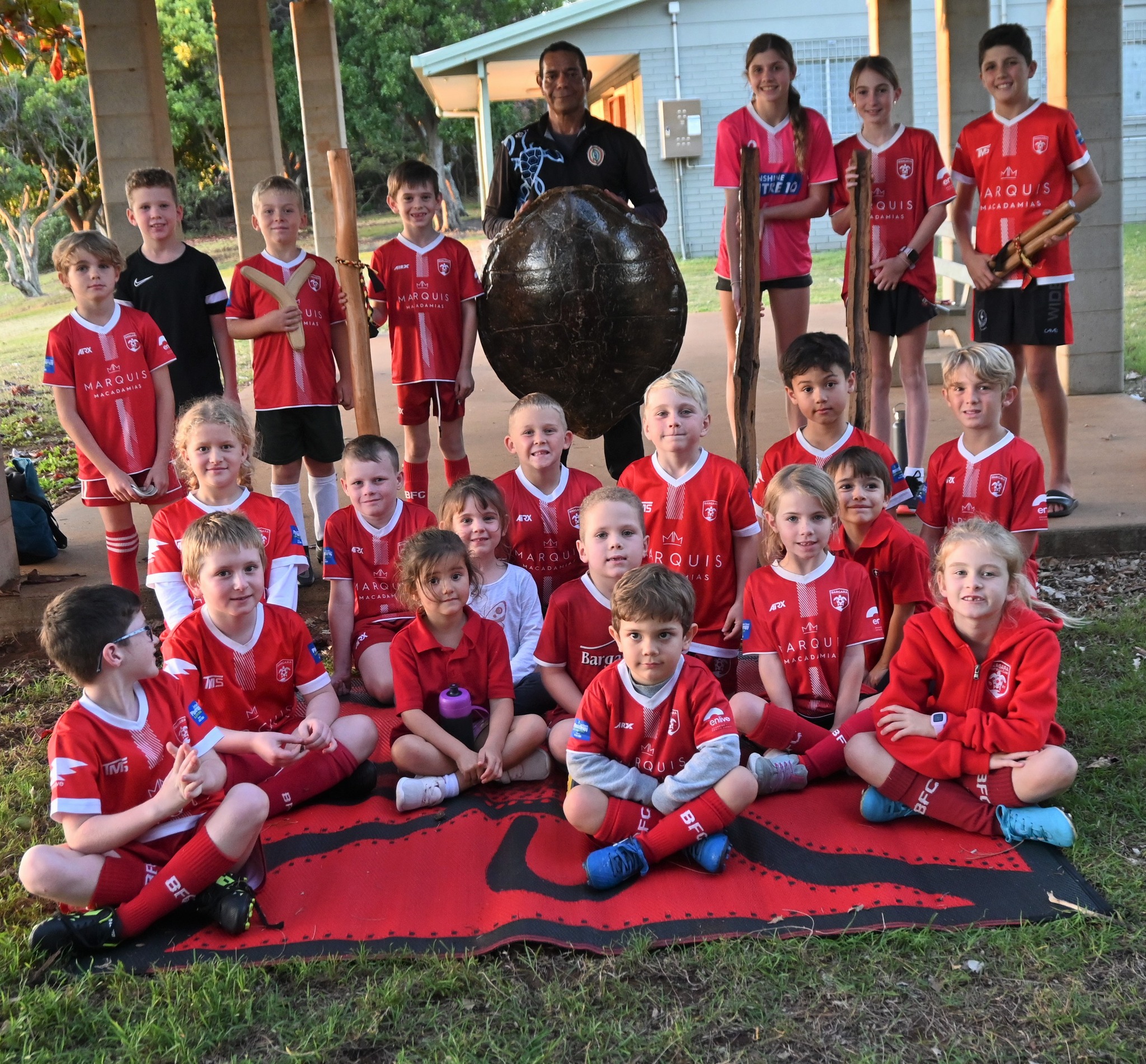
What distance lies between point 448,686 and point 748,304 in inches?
85.1

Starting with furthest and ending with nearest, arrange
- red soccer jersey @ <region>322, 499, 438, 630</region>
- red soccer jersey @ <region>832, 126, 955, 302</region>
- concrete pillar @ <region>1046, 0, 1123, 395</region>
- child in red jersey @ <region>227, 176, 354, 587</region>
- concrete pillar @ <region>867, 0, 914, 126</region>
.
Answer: concrete pillar @ <region>867, 0, 914, 126</region>, concrete pillar @ <region>1046, 0, 1123, 395</region>, red soccer jersey @ <region>832, 126, 955, 302</region>, child in red jersey @ <region>227, 176, 354, 587</region>, red soccer jersey @ <region>322, 499, 438, 630</region>

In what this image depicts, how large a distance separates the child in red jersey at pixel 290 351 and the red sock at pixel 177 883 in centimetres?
240

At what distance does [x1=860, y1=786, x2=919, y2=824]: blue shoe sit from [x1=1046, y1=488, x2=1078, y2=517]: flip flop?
273cm

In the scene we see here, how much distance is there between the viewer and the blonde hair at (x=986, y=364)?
4.29m

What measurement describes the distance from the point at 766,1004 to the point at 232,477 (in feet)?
8.73

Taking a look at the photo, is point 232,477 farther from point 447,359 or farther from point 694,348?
point 694,348

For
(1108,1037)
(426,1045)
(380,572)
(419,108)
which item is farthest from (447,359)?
(419,108)

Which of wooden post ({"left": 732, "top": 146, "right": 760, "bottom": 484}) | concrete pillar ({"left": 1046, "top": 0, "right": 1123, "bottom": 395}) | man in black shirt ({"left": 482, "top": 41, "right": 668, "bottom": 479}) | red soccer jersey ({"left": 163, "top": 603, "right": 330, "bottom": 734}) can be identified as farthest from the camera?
concrete pillar ({"left": 1046, "top": 0, "right": 1123, "bottom": 395})

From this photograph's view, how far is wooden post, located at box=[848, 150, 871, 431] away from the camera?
506 centimetres

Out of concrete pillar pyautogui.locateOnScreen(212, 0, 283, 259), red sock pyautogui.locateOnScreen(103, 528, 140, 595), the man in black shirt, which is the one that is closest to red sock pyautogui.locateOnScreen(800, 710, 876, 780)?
the man in black shirt

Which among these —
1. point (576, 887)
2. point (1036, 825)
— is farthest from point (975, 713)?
point (576, 887)

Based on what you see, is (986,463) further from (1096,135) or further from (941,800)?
(1096,135)

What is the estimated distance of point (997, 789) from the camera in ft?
11.1

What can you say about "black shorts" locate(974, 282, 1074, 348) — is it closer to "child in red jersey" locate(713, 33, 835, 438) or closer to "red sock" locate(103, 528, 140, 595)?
"child in red jersey" locate(713, 33, 835, 438)
